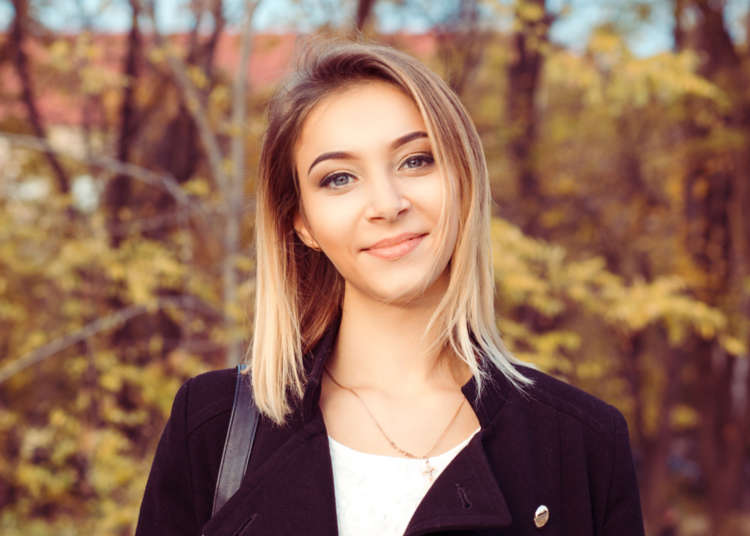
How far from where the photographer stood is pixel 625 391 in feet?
34.5

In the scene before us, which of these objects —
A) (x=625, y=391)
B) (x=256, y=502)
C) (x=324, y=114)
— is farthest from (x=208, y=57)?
(x=625, y=391)

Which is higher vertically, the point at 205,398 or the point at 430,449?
the point at 205,398

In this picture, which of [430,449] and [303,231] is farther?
[303,231]

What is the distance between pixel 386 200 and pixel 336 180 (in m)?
0.16

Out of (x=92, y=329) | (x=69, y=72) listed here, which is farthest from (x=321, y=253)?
(x=69, y=72)

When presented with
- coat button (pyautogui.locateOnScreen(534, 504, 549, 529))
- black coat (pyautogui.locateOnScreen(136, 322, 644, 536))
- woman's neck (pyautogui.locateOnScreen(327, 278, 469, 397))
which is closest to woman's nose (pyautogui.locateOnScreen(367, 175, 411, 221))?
woman's neck (pyautogui.locateOnScreen(327, 278, 469, 397))

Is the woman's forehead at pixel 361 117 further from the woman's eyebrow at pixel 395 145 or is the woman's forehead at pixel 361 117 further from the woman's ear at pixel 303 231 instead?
the woman's ear at pixel 303 231

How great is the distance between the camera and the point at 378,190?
1.64 meters

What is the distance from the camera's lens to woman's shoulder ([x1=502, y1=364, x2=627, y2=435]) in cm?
174

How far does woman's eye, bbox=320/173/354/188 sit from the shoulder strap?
0.46 meters

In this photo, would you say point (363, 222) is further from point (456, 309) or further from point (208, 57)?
point (208, 57)

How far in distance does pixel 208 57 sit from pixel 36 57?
2017mm

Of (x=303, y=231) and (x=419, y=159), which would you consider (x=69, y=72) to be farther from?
(x=419, y=159)

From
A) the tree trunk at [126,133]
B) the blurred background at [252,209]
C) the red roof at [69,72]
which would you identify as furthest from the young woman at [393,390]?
the red roof at [69,72]
